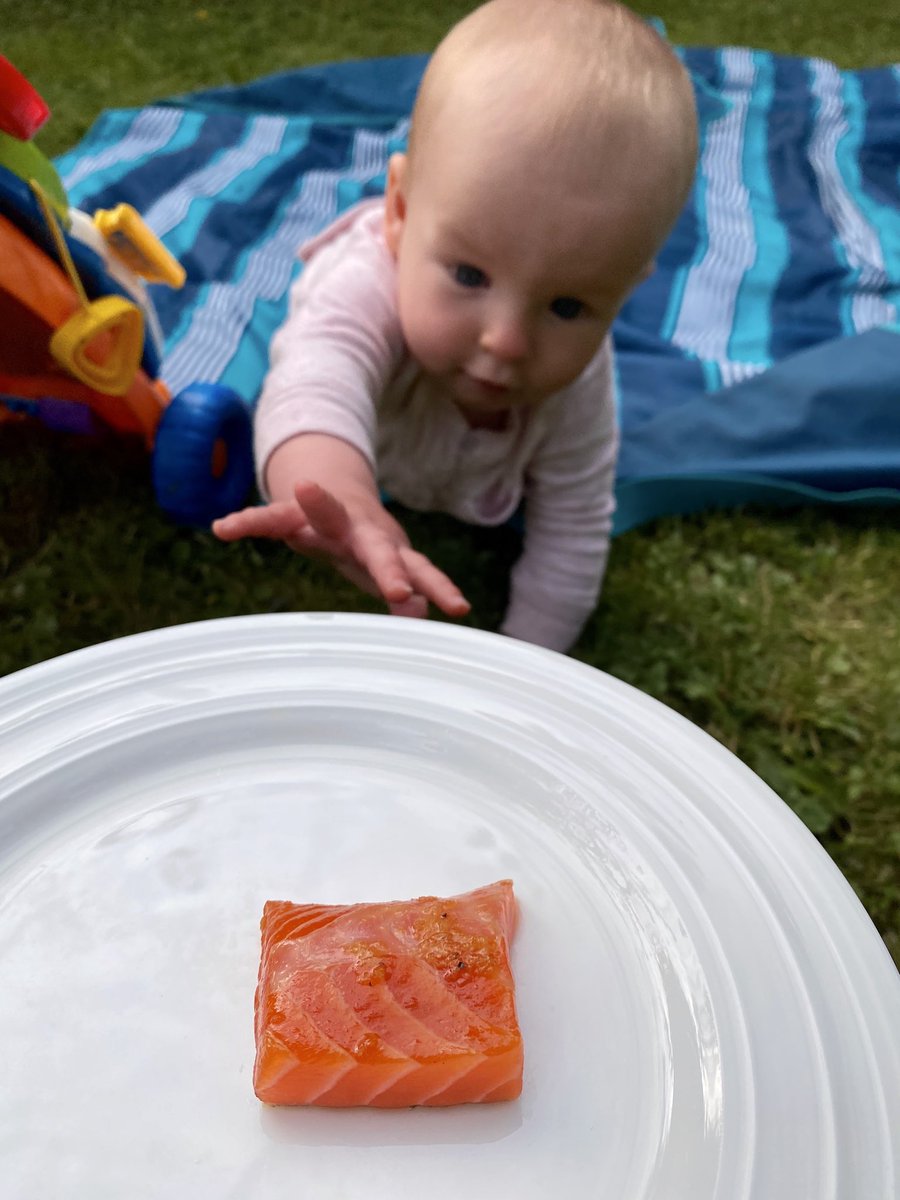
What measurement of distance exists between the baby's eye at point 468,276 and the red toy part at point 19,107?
2.02 ft

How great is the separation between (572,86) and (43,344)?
937mm

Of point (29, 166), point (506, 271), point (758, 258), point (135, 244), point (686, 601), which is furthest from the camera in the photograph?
point (758, 258)

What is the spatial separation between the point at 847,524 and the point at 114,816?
1644mm

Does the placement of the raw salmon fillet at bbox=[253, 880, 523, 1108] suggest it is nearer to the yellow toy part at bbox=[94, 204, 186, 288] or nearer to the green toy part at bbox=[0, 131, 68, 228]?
the green toy part at bbox=[0, 131, 68, 228]

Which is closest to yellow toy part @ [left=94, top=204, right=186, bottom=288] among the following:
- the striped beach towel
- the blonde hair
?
the striped beach towel

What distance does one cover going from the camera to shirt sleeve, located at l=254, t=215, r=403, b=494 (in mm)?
1445

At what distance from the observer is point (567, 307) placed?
137 centimetres

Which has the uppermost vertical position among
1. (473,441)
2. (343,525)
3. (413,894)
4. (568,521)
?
(343,525)

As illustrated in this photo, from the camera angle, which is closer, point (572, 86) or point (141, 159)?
point (572, 86)

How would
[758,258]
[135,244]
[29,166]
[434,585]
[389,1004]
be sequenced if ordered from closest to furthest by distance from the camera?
[389,1004] → [434,585] → [29,166] → [135,244] → [758,258]

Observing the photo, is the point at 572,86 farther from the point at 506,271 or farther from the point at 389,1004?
the point at 389,1004

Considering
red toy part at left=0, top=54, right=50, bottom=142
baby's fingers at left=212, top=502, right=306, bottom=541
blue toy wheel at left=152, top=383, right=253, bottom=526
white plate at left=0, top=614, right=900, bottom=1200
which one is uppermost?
red toy part at left=0, top=54, right=50, bottom=142

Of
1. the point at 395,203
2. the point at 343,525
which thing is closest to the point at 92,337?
the point at 395,203

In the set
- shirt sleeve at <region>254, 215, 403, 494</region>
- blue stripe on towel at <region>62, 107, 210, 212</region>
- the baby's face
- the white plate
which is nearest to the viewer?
the white plate
